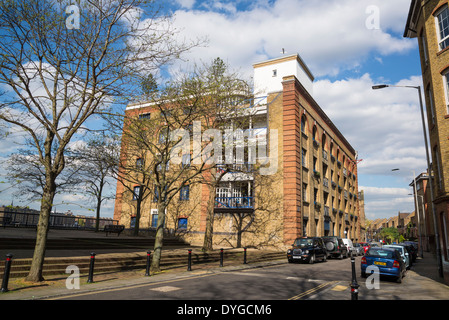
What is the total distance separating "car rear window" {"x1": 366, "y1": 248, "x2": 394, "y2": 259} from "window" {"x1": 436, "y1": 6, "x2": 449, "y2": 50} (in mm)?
11764

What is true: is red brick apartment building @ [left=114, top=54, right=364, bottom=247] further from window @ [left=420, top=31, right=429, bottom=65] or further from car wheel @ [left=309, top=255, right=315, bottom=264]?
window @ [left=420, top=31, right=429, bottom=65]

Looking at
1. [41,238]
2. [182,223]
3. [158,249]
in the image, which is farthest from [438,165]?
[182,223]

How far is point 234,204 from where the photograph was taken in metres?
27.6

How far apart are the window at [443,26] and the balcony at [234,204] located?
17.5m

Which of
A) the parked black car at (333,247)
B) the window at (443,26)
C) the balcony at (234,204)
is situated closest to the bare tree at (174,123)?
the balcony at (234,204)

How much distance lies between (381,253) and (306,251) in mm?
6605

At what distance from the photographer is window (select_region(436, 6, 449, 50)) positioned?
16141mm

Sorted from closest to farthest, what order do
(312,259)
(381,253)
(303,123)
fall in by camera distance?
(381,253)
(312,259)
(303,123)

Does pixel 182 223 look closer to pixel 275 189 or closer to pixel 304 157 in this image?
pixel 275 189

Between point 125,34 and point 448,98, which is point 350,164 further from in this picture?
point 125,34

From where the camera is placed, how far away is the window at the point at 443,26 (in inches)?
635

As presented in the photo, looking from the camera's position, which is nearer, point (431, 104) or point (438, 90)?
point (438, 90)

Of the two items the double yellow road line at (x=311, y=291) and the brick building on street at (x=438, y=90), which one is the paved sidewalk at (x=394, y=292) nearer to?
the double yellow road line at (x=311, y=291)
